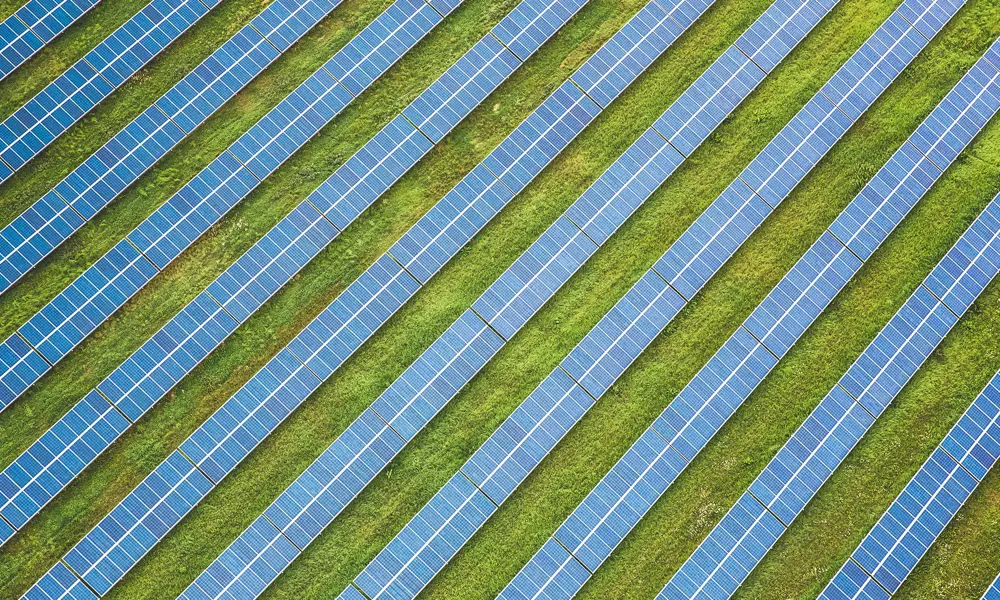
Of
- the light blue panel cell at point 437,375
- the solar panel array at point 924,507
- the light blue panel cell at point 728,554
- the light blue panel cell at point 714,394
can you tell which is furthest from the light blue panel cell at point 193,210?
the solar panel array at point 924,507

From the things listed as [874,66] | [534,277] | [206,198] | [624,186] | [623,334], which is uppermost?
[874,66]

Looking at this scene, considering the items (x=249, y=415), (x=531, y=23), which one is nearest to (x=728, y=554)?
(x=249, y=415)

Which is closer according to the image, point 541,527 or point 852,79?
point 541,527

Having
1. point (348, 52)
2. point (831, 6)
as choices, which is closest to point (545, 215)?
point (348, 52)

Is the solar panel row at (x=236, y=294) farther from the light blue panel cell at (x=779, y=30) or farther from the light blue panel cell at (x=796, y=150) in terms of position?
the light blue panel cell at (x=796, y=150)

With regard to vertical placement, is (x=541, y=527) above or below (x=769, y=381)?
below

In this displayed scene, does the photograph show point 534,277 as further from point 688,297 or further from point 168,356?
point 168,356

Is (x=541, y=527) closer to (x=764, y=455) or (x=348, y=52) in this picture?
(x=764, y=455)
